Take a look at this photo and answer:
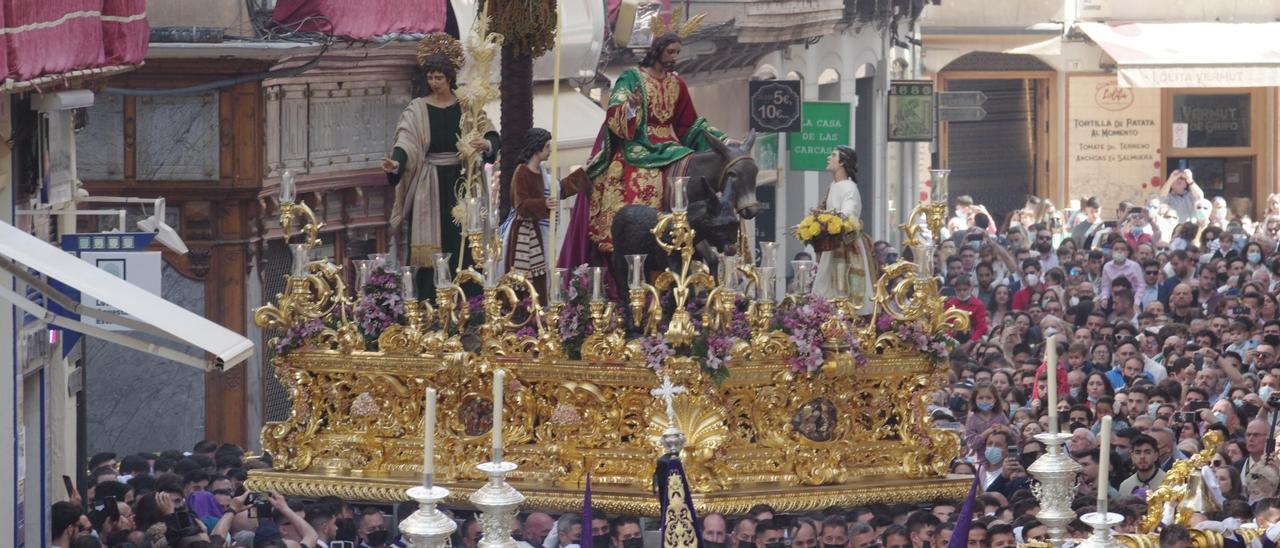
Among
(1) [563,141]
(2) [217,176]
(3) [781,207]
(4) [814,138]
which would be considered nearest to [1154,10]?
(3) [781,207]

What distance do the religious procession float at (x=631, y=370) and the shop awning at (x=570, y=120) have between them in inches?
247

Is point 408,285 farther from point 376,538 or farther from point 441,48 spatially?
point 441,48

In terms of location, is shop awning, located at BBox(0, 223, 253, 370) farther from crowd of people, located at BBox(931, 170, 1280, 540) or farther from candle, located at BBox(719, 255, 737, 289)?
crowd of people, located at BBox(931, 170, 1280, 540)

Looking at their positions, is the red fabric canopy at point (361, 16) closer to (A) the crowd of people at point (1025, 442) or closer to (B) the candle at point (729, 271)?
(A) the crowd of people at point (1025, 442)

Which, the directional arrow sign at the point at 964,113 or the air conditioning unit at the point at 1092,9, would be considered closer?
the directional arrow sign at the point at 964,113

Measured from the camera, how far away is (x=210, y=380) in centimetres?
2033

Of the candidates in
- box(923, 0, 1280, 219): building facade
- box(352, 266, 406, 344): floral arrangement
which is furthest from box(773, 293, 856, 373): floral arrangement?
box(923, 0, 1280, 219): building facade

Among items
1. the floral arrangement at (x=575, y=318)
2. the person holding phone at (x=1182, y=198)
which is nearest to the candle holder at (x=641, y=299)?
the floral arrangement at (x=575, y=318)

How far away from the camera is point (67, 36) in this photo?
15977 mm

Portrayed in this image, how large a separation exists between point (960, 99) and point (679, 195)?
2123cm

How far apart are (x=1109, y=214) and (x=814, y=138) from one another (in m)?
17.1

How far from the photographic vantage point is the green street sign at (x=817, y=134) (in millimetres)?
28906

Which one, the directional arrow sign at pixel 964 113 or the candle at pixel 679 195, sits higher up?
the directional arrow sign at pixel 964 113

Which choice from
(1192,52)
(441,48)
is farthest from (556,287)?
(1192,52)
